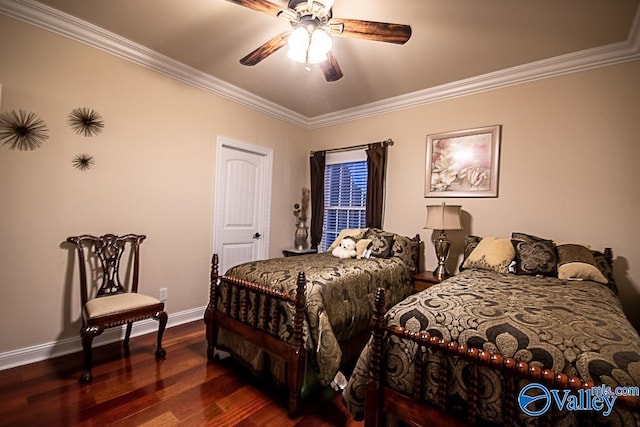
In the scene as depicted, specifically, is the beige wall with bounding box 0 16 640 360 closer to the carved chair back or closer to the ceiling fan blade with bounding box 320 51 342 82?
the carved chair back

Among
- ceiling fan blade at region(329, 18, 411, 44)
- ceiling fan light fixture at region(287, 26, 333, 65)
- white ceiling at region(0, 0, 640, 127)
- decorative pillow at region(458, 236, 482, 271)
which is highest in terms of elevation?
white ceiling at region(0, 0, 640, 127)

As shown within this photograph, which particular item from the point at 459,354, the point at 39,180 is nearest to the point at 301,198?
the point at 39,180

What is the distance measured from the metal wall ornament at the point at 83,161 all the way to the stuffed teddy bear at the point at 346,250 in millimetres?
2394

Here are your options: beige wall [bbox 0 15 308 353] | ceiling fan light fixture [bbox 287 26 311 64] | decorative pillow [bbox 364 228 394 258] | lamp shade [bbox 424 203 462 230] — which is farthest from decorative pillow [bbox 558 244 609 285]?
beige wall [bbox 0 15 308 353]

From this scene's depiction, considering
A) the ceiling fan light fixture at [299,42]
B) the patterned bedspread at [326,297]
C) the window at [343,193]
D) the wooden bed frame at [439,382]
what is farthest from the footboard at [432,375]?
the window at [343,193]

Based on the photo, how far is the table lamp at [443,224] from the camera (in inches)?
111

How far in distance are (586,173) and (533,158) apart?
0.42 metres

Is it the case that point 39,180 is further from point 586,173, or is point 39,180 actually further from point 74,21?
point 586,173

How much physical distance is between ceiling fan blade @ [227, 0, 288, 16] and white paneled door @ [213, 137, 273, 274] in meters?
1.89

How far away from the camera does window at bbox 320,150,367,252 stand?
399 cm

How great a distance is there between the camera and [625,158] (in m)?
2.35

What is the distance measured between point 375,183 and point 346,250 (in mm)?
1161

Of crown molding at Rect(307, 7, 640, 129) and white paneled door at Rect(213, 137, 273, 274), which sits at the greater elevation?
crown molding at Rect(307, 7, 640, 129)

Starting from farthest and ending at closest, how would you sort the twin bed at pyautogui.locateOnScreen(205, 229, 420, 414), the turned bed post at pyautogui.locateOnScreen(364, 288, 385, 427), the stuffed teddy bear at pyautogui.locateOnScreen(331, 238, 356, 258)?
1. the stuffed teddy bear at pyautogui.locateOnScreen(331, 238, 356, 258)
2. the twin bed at pyautogui.locateOnScreen(205, 229, 420, 414)
3. the turned bed post at pyautogui.locateOnScreen(364, 288, 385, 427)
